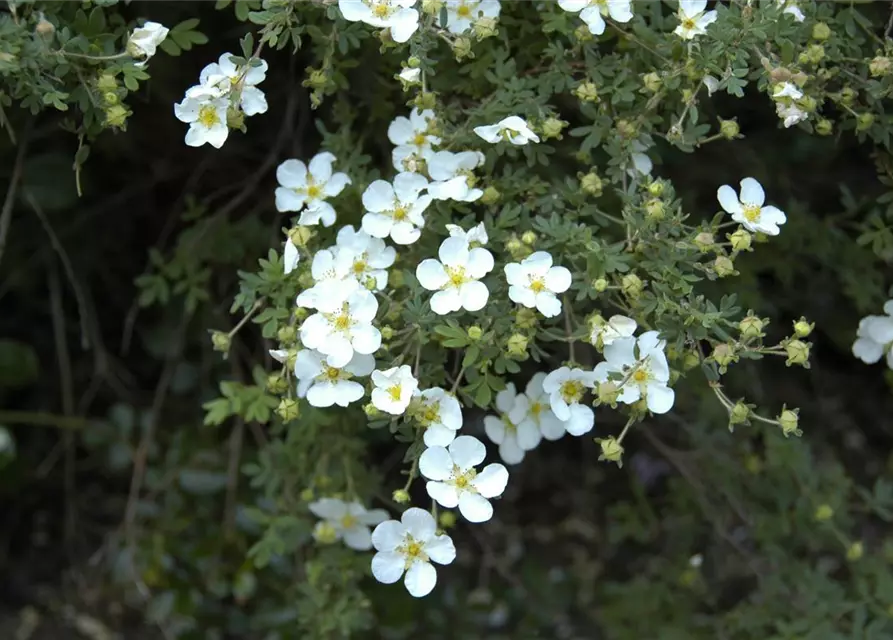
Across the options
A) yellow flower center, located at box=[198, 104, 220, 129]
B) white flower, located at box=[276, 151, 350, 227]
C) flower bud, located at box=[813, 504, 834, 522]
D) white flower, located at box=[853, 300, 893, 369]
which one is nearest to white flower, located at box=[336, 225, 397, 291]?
white flower, located at box=[276, 151, 350, 227]

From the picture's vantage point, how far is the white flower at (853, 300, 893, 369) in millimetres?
1380

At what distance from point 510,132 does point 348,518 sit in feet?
2.11

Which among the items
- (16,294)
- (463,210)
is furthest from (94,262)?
(463,210)

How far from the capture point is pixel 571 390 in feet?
3.97

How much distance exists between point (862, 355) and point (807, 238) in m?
0.30

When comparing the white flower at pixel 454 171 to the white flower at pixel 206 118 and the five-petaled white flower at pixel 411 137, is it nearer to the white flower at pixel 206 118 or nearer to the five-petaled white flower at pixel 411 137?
the five-petaled white flower at pixel 411 137

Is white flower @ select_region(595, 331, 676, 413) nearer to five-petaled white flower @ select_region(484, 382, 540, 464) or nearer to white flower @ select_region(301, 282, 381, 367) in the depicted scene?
five-petaled white flower @ select_region(484, 382, 540, 464)

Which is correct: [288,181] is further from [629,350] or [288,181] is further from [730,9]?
[730,9]

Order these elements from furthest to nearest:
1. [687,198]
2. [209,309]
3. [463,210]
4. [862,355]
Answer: [209,309] → [687,198] → [862,355] → [463,210]

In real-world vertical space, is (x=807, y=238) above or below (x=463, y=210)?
below

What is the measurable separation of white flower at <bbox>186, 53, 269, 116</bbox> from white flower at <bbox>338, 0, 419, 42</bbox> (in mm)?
130

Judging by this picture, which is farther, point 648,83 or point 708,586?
point 708,586

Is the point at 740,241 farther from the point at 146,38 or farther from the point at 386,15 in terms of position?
the point at 146,38

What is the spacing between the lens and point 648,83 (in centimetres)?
122
